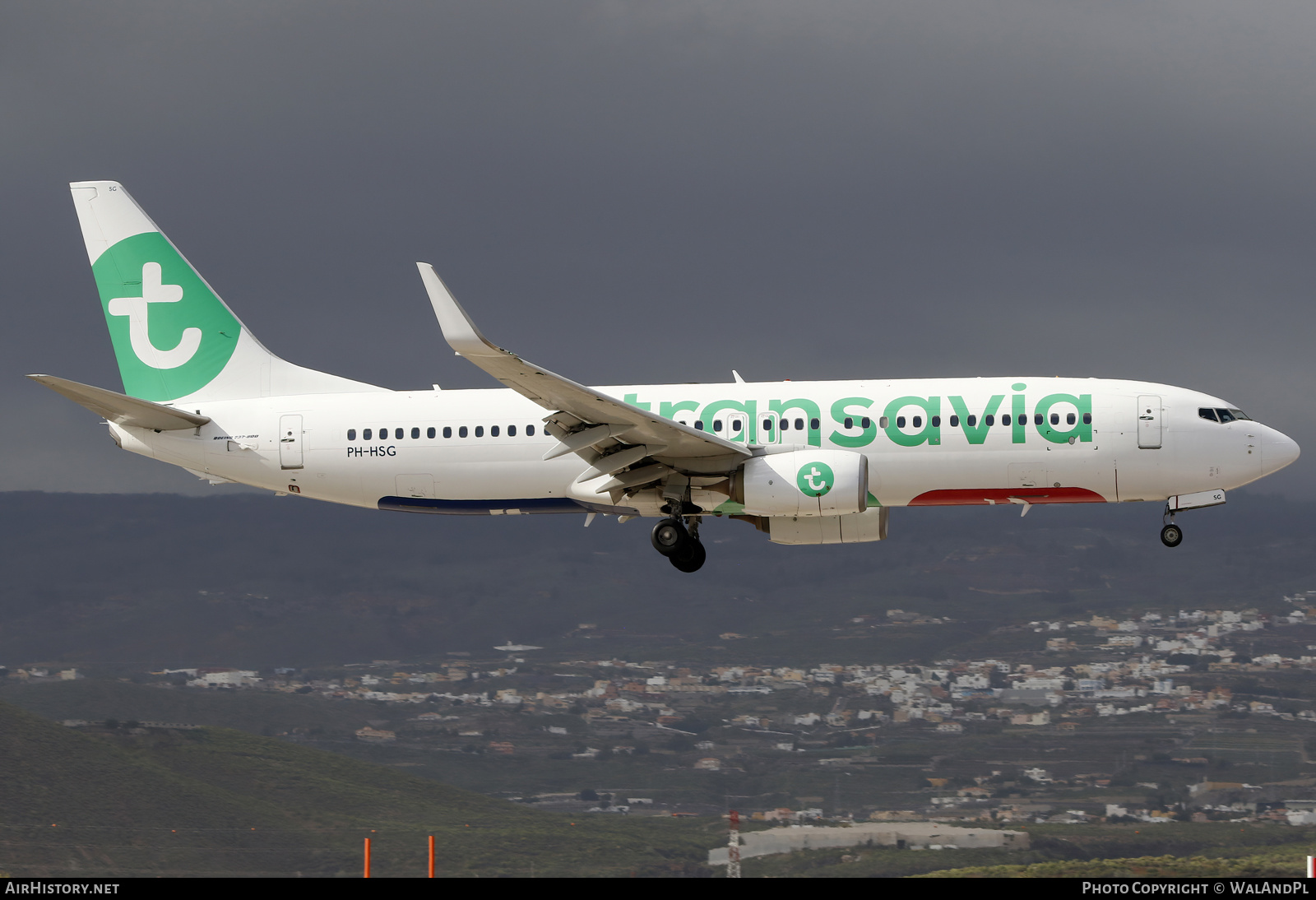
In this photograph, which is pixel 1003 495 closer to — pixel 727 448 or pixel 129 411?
pixel 727 448

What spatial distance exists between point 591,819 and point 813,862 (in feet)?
134

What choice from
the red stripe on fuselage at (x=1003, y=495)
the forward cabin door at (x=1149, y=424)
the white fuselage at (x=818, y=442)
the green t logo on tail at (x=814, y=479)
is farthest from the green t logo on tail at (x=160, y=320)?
the forward cabin door at (x=1149, y=424)

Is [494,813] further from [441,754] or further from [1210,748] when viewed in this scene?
[1210,748]

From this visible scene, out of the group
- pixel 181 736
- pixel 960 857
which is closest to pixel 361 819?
pixel 181 736

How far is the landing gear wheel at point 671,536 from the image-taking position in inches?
1574

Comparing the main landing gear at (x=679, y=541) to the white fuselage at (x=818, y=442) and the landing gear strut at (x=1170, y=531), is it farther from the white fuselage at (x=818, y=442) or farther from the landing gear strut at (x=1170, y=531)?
the landing gear strut at (x=1170, y=531)

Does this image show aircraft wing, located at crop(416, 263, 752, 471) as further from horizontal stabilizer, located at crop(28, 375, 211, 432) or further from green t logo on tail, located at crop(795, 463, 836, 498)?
horizontal stabilizer, located at crop(28, 375, 211, 432)

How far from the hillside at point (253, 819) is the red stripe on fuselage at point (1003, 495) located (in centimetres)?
8224

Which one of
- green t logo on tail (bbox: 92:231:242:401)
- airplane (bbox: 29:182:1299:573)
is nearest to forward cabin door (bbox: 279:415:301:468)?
airplane (bbox: 29:182:1299:573)

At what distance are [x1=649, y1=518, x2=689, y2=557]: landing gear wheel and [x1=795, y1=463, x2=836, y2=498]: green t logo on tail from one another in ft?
14.8

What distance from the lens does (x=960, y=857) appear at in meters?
118

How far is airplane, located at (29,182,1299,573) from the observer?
1483 inches
